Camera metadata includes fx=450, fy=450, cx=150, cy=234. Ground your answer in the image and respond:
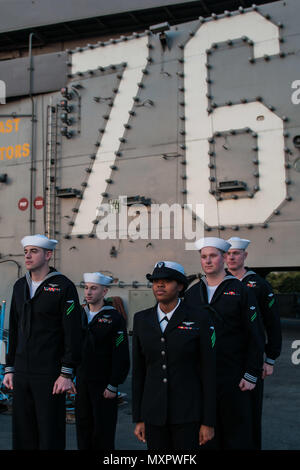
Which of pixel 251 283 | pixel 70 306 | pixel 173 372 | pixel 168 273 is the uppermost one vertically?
pixel 168 273

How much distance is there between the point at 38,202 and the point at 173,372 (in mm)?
10583

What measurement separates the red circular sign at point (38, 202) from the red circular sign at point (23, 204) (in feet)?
0.93

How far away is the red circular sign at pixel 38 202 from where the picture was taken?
1284 centimetres

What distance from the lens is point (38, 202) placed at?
42.3ft

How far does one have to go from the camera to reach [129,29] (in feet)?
45.1

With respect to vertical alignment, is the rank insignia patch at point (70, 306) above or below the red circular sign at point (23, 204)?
below

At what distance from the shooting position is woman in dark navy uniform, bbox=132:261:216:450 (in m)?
2.96

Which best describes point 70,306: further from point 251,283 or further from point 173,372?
point 251,283

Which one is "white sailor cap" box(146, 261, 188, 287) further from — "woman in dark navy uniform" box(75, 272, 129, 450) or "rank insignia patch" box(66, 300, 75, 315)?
"woman in dark navy uniform" box(75, 272, 129, 450)

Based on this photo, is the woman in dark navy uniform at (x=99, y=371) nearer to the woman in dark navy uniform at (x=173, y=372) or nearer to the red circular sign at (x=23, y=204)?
the woman in dark navy uniform at (x=173, y=372)

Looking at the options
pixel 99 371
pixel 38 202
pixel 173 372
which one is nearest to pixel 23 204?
pixel 38 202

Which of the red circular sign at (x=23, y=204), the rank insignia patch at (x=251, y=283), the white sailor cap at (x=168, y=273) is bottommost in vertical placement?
the rank insignia patch at (x=251, y=283)

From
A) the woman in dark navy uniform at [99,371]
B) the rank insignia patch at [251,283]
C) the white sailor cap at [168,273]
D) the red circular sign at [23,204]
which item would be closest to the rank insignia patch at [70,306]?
the woman in dark navy uniform at [99,371]

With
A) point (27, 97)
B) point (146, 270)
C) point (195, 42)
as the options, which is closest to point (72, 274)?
point (146, 270)
